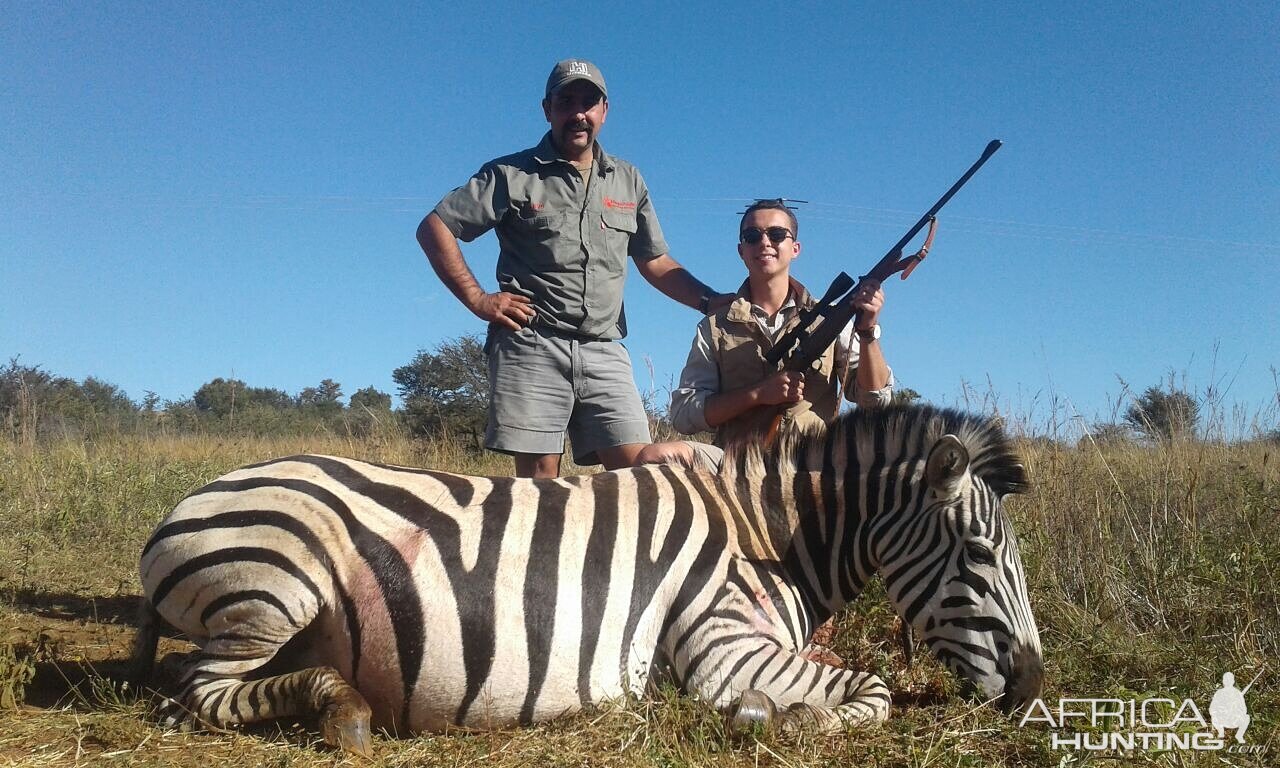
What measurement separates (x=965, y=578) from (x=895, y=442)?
57 centimetres

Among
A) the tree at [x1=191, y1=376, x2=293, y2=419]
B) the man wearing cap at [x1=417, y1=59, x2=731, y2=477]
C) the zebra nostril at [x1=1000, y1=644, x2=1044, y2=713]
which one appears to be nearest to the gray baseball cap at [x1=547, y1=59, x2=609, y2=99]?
the man wearing cap at [x1=417, y1=59, x2=731, y2=477]

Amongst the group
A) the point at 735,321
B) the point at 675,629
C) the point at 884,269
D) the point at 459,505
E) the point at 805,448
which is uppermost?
the point at 884,269

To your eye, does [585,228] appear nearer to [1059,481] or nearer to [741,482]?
[741,482]

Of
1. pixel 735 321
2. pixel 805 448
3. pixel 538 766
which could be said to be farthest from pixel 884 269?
pixel 538 766

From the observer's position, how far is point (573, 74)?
437 cm

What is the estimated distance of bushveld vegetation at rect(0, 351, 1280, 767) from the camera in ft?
8.29

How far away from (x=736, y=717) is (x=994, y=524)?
3.88 ft

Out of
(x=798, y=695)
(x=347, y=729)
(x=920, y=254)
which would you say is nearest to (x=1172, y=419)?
(x=920, y=254)

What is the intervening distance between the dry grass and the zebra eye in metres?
0.50

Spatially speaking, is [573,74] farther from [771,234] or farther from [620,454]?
[620,454]

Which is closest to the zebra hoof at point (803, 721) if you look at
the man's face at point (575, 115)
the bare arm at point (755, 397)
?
the bare arm at point (755, 397)

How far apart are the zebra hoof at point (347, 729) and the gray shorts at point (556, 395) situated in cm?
186

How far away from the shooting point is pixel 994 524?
116 inches

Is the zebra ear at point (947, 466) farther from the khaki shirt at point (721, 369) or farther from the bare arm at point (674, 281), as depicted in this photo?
the bare arm at point (674, 281)
